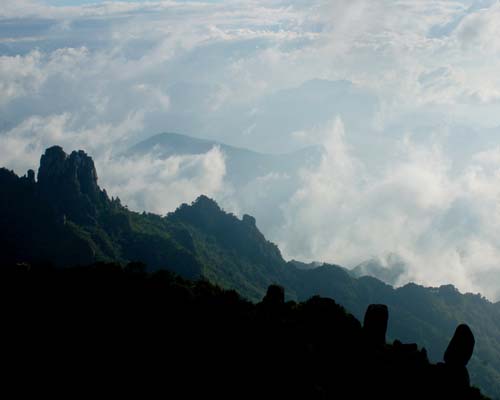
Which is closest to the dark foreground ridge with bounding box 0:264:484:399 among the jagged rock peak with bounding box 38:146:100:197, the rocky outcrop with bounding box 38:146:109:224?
the rocky outcrop with bounding box 38:146:109:224

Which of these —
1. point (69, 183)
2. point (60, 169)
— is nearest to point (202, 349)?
point (69, 183)

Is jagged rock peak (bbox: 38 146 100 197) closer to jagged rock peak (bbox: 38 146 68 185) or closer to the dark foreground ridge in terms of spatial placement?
jagged rock peak (bbox: 38 146 68 185)

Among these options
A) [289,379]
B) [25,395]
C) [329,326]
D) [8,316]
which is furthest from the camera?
[329,326]

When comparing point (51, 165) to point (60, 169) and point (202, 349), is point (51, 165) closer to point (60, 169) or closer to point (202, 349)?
point (60, 169)

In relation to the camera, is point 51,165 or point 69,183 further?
point 69,183

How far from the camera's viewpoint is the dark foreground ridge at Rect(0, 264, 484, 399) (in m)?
56.8

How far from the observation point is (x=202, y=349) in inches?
2468

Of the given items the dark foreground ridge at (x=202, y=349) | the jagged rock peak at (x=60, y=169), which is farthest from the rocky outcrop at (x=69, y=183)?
the dark foreground ridge at (x=202, y=349)

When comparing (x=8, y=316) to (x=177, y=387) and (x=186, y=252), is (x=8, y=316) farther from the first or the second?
(x=186, y=252)

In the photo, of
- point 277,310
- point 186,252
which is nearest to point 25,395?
point 277,310

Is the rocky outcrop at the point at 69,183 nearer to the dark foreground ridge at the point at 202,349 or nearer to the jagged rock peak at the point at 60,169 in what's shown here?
the jagged rock peak at the point at 60,169

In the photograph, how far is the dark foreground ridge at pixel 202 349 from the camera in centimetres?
5675

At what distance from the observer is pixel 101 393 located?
5438cm

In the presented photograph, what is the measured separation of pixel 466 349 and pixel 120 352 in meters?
38.2
